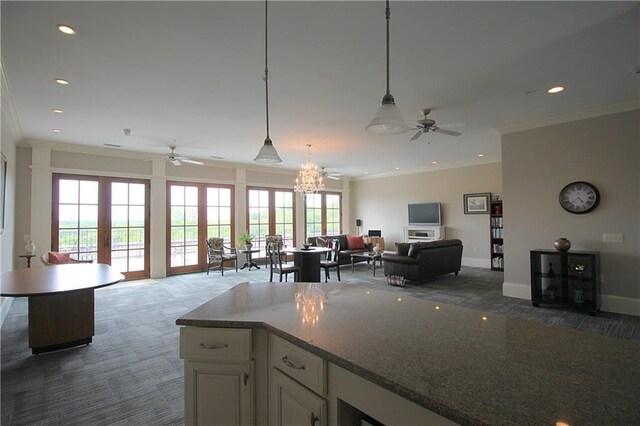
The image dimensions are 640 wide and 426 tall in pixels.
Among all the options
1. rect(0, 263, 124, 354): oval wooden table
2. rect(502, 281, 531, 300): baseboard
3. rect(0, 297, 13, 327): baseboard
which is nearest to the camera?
rect(0, 263, 124, 354): oval wooden table

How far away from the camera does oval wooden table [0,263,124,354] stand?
3021mm

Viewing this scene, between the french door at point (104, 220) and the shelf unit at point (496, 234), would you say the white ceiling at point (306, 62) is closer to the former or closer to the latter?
the french door at point (104, 220)

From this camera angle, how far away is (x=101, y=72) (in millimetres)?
3113

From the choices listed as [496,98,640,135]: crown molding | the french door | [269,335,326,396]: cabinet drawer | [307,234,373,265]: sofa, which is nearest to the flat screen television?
[307,234,373,265]: sofa

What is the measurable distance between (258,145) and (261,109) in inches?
81.4

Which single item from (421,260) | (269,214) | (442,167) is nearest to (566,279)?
(421,260)

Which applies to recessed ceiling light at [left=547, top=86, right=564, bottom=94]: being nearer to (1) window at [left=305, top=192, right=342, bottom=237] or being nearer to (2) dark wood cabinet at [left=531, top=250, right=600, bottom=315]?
(2) dark wood cabinet at [left=531, top=250, right=600, bottom=315]

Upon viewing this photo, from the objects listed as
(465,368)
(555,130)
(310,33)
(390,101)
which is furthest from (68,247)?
(555,130)

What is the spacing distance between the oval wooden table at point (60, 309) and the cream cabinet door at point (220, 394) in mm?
1930

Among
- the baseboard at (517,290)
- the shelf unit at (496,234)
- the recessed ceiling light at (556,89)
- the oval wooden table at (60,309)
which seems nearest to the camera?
the oval wooden table at (60,309)

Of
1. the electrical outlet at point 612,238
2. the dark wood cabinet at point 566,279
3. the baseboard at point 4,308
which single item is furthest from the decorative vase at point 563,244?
the baseboard at point 4,308

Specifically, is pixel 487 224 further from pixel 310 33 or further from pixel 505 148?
pixel 310 33

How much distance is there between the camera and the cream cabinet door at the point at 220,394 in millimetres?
1520

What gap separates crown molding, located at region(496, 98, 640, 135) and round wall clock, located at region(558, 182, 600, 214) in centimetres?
97
